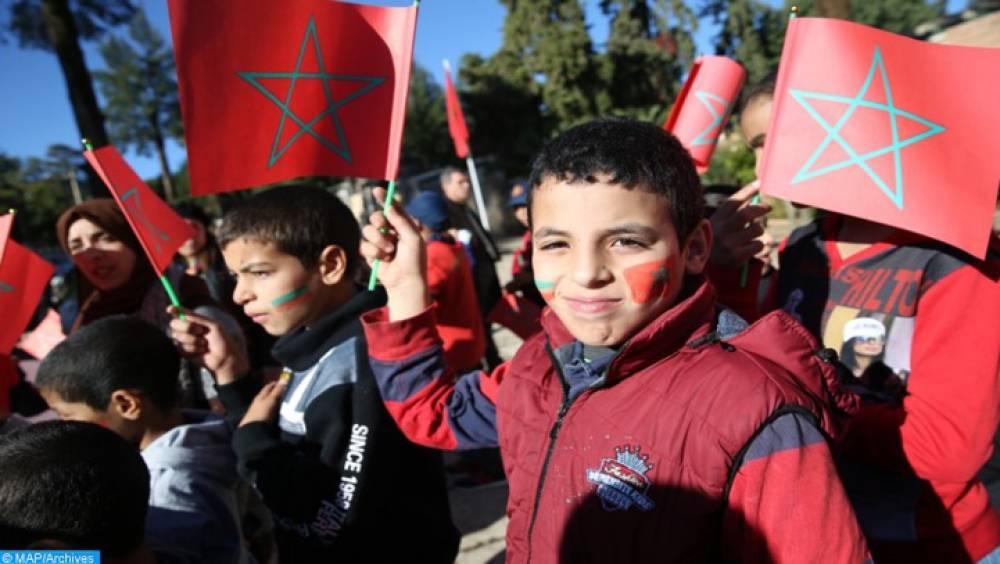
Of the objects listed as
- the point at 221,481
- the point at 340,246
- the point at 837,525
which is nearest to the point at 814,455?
the point at 837,525

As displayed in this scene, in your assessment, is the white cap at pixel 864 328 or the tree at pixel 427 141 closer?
the white cap at pixel 864 328

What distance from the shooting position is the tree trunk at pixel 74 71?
913cm

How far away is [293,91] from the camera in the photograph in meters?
1.87

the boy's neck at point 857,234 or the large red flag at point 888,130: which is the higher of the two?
the large red flag at point 888,130

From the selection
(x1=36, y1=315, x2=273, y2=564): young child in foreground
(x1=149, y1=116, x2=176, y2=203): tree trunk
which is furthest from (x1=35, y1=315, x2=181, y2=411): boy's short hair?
(x1=149, y1=116, x2=176, y2=203): tree trunk

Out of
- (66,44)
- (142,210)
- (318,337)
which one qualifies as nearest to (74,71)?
(66,44)

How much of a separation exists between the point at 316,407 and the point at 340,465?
17cm

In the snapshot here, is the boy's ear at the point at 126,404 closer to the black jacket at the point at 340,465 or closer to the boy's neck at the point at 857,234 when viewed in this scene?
the black jacket at the point at 340,465

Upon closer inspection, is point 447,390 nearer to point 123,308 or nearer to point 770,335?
point 770,335

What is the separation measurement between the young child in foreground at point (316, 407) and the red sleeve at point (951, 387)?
121 cm

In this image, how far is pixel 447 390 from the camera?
5.35 feet

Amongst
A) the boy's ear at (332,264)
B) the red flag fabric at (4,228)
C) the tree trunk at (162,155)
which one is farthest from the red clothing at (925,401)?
the tree trunk at (162,155)

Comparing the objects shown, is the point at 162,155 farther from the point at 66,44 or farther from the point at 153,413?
the point at 153,413

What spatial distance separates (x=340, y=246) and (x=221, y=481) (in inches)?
31.7
